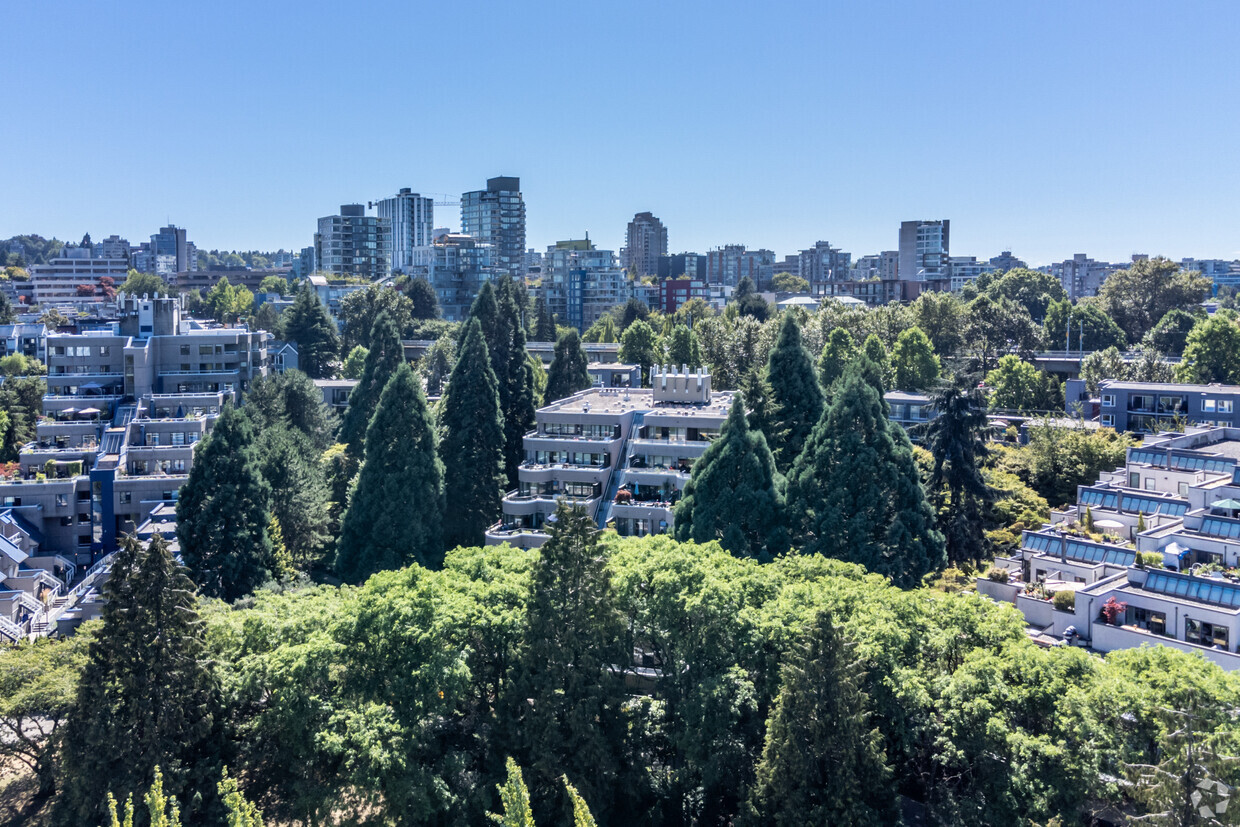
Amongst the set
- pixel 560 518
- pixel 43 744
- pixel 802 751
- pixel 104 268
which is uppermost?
pixel 104 268

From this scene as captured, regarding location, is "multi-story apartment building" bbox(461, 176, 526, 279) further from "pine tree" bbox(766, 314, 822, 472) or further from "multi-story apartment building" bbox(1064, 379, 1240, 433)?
"pine tree" bbox(766, 314, 822, 472)

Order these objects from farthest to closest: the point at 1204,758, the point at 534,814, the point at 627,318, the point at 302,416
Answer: the point at 627,318, the point at 302,416, the point at 534,814, the point at 1204,758

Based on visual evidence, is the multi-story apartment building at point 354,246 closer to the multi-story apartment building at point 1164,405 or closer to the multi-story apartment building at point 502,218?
the multi-story apartment building at point 502,218

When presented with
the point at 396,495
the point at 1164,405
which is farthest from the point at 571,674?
the point at 1164,405

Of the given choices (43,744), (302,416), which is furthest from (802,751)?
(302,416)

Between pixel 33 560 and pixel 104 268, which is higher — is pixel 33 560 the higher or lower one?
the lower one

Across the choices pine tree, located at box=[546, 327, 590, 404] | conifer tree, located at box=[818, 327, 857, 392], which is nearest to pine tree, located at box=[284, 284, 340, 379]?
pine tree, located at box=[546, 327, 590, 404]

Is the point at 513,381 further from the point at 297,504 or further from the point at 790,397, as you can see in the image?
the point at 790,397

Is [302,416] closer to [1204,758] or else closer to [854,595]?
[854,595]
